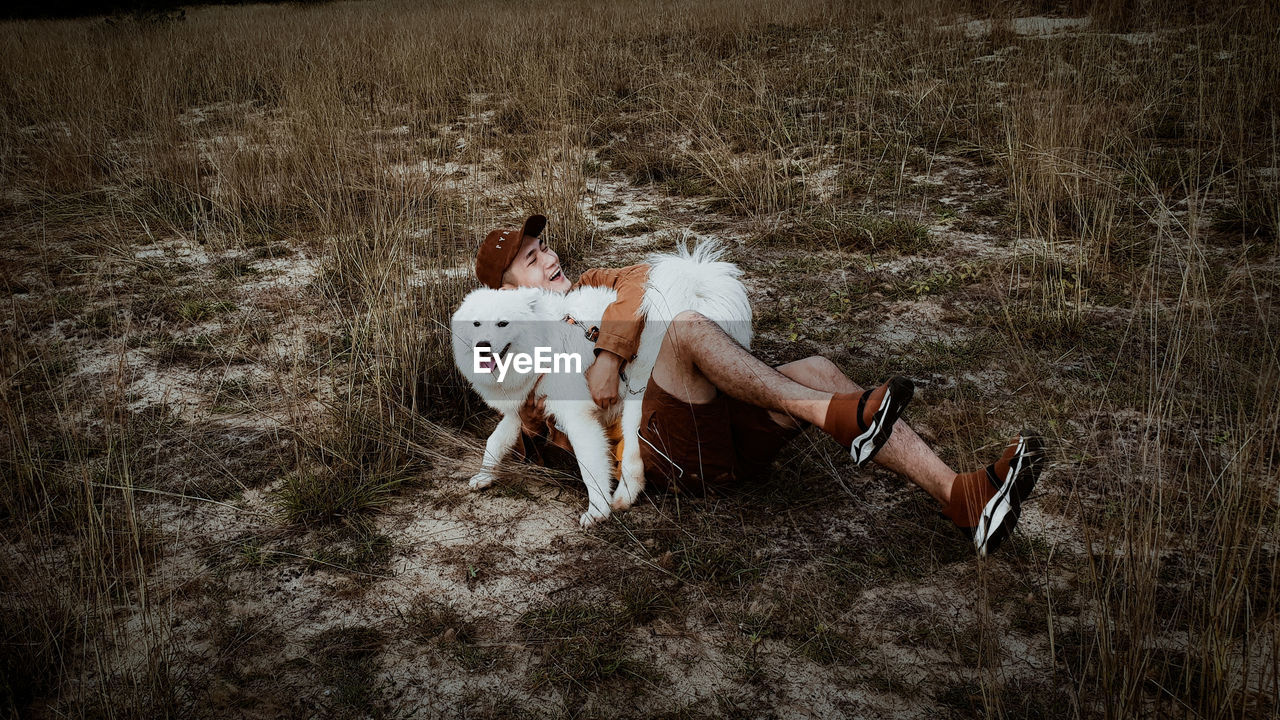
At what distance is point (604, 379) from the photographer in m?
2.26

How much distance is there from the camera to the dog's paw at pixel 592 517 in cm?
231

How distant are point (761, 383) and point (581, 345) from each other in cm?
68

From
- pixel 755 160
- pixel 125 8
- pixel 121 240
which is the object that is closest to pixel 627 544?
pixel 755 160

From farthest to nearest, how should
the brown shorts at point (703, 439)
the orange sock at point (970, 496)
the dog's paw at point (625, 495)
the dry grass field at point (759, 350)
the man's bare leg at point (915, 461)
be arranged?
the dog's paw at point (625, 495)
the brown shorts at point (703, 439)
the man's bare leg at point (915, 461)
the orange sock at point (970, 496)
the dry grass field at point (759, 350)

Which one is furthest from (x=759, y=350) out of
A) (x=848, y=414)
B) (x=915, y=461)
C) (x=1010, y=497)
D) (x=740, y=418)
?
(x=1010, y=497)

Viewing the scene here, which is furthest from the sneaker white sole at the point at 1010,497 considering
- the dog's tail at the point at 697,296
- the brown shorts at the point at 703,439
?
the dog's tail at the point at 697,296

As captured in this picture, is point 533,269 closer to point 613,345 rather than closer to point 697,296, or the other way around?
point 613,345

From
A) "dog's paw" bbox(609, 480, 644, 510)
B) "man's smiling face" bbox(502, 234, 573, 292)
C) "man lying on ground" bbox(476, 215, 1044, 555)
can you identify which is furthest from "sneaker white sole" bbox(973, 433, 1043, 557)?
"man's smiling face" bbox(502, 234, 573, 292)

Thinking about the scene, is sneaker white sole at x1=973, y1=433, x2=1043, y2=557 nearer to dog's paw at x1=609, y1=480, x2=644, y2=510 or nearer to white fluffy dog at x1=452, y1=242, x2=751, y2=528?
white fluffy dog at x1=452, y1=242, x2=751, y2=528

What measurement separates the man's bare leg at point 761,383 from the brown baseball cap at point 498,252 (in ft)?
2.57

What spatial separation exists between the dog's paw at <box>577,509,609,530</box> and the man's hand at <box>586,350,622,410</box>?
368mm

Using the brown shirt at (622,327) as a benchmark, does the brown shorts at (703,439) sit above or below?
below

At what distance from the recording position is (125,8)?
40.2 ft
